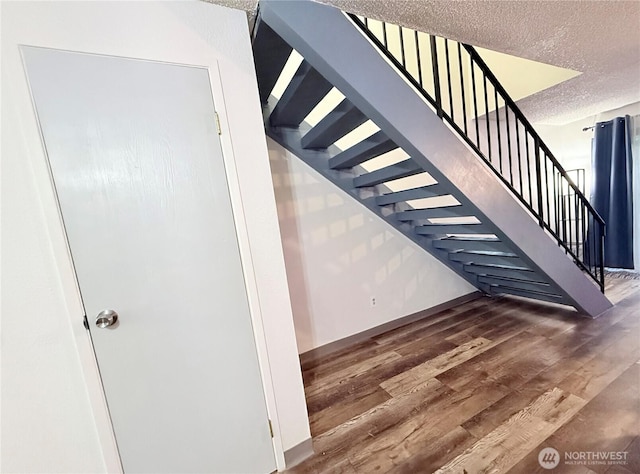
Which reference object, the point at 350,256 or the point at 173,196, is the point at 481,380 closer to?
the point at 350,256

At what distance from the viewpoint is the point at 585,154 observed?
412 centimetres

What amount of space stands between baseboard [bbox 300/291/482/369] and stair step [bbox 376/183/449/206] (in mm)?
1359

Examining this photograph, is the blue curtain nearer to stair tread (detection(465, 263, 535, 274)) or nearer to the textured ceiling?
the textured ceiling

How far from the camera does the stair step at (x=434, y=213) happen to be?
2.01 metres

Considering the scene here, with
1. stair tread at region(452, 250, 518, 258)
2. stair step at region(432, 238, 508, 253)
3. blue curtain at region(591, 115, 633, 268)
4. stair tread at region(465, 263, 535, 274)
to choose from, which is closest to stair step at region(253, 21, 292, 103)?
stair step at region(432, 238, 508, 253)

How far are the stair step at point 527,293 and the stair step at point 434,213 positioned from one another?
167 cm

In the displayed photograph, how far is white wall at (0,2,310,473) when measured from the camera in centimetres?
95

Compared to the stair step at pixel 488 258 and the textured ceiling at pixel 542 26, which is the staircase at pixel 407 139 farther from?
the textured ceiling at pixel 542 26

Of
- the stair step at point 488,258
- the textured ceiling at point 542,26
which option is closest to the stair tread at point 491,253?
the stair step at point 488,258

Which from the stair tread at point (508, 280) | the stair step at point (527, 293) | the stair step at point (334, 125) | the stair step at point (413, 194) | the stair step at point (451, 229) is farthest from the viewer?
the stair step at point (527, 293)

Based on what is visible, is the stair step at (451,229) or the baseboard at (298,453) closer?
the baseboard at (298,453)

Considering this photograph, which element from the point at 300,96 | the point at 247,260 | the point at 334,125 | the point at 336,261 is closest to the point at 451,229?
the point at 336,261

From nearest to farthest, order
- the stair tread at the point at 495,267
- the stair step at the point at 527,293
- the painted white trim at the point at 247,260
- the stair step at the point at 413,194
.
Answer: the painted white trim at the point at 247,260
the stair step at the point at 413,194
the stair tread at the point at 495,267
the stair step at the point at 527,293

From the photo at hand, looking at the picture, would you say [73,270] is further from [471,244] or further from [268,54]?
[471,244]
